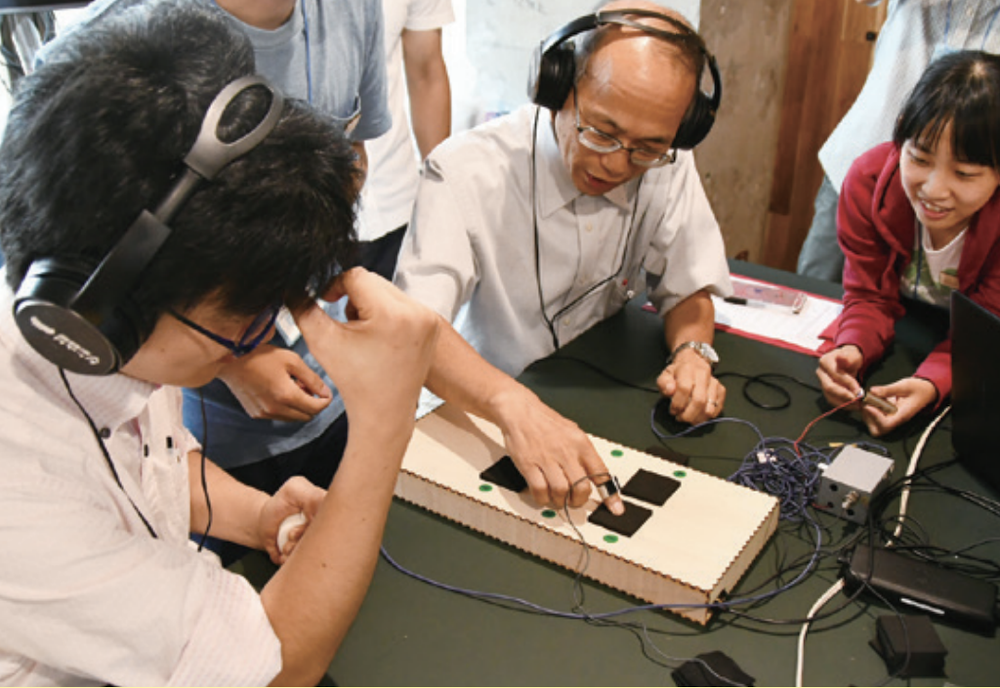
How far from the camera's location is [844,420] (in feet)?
4.51

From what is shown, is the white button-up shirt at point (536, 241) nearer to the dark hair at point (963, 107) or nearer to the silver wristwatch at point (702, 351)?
the silver wristwatch at point (702, 351)

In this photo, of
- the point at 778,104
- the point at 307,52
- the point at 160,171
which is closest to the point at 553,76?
the point at 307,52

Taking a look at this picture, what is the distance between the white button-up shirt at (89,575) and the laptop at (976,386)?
976 millimetres

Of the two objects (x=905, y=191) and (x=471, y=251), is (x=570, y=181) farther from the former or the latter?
(x=905, y=191)

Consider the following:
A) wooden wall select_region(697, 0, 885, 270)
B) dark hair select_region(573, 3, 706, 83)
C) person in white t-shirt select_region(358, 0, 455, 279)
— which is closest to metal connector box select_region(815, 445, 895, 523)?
dark hair select_region(573, 3, 706, 83)

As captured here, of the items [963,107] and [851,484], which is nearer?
[851,484]

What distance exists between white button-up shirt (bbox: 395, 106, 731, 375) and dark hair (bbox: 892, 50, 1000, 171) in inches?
16.7

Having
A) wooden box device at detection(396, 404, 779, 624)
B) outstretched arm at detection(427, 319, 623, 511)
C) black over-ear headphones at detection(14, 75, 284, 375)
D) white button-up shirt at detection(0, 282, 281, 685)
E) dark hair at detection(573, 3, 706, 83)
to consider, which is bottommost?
wooden box device at detection(396, 404, 779, 624)

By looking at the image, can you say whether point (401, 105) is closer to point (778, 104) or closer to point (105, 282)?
point (778, 104)

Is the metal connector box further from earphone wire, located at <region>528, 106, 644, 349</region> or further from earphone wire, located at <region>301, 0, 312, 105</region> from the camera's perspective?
earphone wire, located at <region>301, 0, 312, 105</region>

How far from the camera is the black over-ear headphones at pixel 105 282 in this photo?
2.15 feet

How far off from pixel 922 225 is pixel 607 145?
0.68 meters

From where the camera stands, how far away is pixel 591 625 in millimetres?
970

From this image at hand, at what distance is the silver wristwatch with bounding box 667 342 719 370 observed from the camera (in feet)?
4.85
